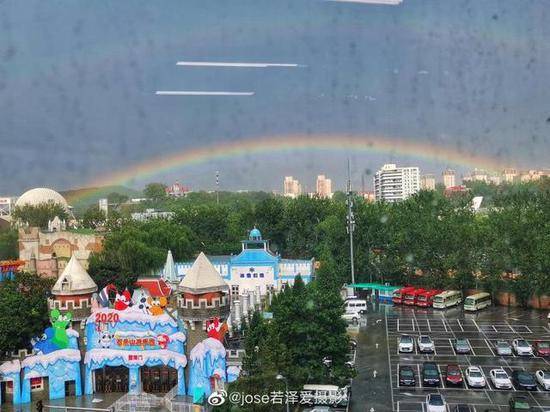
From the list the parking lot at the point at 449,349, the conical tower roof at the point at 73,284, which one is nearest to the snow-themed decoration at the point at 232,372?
the parking lot at the point at 449,349

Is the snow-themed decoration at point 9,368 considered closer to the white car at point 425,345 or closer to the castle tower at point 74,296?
the castle tower at point 74,296

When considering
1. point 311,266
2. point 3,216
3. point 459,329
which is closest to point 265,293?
point 311,266

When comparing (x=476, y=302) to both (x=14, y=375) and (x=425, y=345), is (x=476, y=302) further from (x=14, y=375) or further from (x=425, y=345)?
(x=14, y=375)

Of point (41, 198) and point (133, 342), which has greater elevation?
point (41, 198)

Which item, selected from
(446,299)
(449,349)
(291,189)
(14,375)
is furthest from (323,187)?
(14,375)

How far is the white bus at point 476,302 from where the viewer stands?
23.3m

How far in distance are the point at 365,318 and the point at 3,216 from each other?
37.8 metres

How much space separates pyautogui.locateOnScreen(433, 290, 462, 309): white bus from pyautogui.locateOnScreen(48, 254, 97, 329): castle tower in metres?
14.2

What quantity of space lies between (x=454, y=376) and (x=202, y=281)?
6278mm

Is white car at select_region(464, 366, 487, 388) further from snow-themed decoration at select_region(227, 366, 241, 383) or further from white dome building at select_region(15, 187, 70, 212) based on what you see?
white dome building at select_region(15, 187, 70, 212)

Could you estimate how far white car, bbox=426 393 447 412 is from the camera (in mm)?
12273

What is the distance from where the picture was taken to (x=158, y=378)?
14.4m

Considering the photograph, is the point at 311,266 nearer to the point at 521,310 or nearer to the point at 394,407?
the point at 521,310

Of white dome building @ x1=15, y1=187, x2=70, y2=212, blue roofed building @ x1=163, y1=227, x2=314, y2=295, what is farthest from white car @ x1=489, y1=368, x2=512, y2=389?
white dome building @ x1=15, y1=187, x2=70, y2=212
